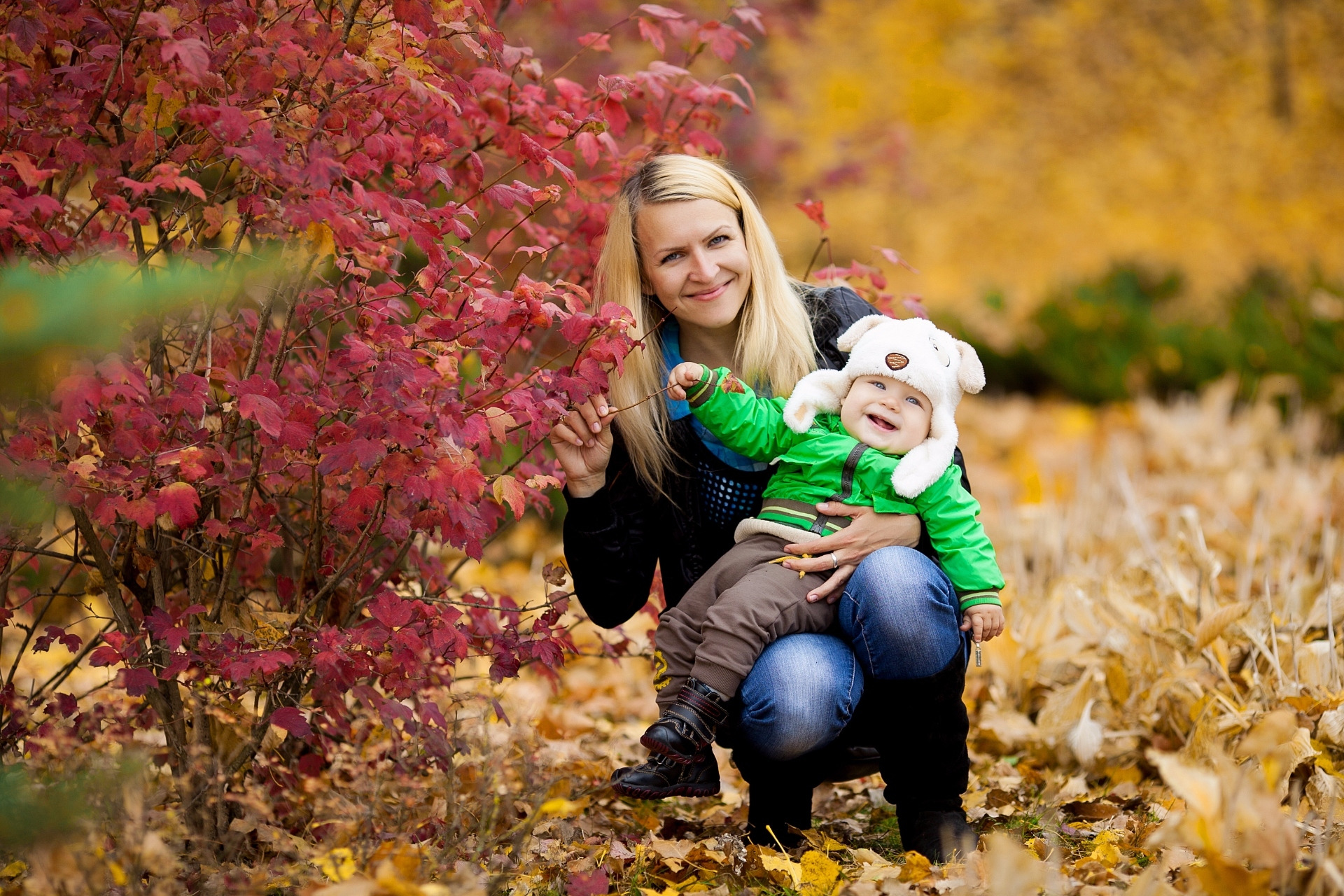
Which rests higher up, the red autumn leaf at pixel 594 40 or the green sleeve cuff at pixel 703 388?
the red autumn leaf at pixel 594 40

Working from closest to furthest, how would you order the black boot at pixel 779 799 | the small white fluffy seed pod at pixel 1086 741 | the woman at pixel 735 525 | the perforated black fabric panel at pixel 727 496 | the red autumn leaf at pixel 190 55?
the red autumn leaf at pixel 190 55 < the woman at pixel 735 525 < the black boot at pixel 779 799 < the perforated black fabric panel at pixel 727 496 < the small white fluffy seed pod at pixel 1086 741

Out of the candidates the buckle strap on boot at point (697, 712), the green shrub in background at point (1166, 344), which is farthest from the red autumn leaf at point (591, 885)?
the green shrub in background at point (1166, 344)

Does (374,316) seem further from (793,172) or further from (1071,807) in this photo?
(793,172)

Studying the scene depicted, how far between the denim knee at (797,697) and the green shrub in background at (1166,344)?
14.6 feet

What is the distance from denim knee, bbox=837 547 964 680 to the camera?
2164 millimetres

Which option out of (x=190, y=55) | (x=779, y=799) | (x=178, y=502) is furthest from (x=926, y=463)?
(x=190, y=55)

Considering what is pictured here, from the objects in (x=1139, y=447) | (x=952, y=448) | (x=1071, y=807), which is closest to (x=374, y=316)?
(x=952, y=448)

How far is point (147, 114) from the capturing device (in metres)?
1.94

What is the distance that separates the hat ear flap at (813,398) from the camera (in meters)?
2.37

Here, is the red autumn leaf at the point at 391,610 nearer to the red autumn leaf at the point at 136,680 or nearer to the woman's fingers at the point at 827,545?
the red autumn leaf at the point at 136,680

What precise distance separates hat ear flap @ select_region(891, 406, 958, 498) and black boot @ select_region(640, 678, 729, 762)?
0.57m

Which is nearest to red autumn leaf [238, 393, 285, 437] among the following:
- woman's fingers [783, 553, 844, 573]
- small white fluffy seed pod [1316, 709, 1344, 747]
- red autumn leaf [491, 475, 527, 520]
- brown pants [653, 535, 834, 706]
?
red autumn leaf [491, 475, 527, 520]

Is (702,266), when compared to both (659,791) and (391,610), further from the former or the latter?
(659,791)

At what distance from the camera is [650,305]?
2.60 metres
